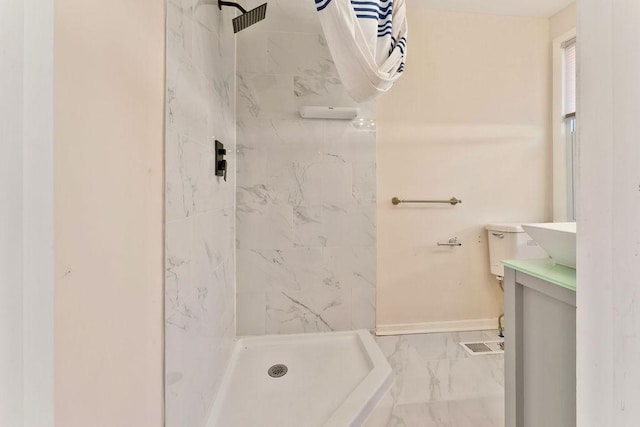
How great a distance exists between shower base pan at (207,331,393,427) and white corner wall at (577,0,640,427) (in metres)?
1.04

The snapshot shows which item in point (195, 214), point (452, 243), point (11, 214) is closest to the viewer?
point (11, 214)

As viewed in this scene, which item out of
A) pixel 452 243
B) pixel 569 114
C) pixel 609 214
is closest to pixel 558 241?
pixel 609 214

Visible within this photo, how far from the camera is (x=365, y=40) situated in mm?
1302

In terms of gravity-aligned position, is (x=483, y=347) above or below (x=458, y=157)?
below

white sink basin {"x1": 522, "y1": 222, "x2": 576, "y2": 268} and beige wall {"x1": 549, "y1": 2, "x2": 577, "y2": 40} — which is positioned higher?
beige wall {"x1": 549, "y1": 2, "x2": 577, "y2": 40}

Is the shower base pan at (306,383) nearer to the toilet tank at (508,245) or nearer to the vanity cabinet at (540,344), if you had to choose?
the vanity cabinet at (540,344)

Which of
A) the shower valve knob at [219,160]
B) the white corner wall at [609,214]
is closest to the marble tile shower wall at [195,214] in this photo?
the shower valve knob at [219,160]

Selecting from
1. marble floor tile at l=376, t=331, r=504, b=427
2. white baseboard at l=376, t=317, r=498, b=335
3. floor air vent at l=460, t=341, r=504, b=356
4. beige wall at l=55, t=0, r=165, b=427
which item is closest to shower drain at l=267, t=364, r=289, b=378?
marble floor tile at l=376, t=331, r=504, b=427

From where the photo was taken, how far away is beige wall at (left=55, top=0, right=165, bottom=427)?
42cm

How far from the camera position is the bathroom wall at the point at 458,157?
2.14m

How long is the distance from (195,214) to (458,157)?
1.98 meters

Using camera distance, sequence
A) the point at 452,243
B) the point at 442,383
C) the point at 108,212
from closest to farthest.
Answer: the point at 108,212
the point at 442,383
the point at 452,243

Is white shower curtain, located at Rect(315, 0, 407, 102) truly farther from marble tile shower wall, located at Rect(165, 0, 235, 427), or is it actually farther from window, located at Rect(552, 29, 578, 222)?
window, located at Rect(552, 29, 578, 222)

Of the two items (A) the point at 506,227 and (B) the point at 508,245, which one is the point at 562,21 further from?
(B) the point at 508,245
